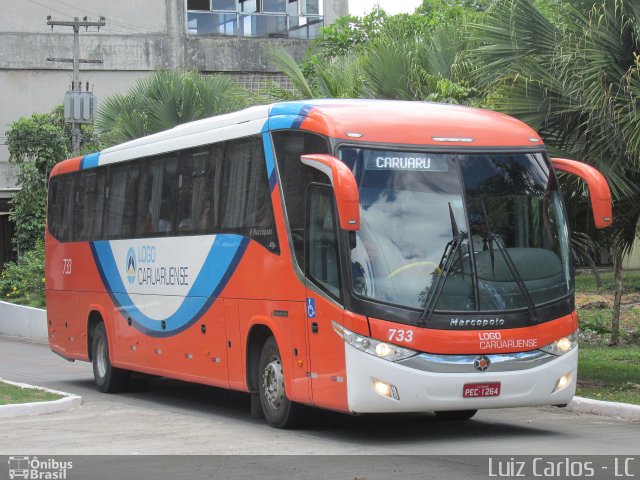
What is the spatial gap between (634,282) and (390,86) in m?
17.3

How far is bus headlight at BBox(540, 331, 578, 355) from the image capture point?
11.8 metres

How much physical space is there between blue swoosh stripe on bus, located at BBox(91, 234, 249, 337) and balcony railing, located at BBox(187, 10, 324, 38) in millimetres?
27487

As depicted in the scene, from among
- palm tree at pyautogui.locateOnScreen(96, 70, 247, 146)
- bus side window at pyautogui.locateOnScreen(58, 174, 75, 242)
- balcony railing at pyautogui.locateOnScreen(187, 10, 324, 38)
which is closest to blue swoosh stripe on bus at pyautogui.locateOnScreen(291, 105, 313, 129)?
bus side window at pyautogui.locateOnScreen(58, 174, 75, 242)

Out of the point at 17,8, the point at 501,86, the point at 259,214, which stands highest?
the point at 17,8

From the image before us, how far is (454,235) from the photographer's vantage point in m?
11.6

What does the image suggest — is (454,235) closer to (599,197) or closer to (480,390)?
(480,390)

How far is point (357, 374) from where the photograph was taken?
11.3 m

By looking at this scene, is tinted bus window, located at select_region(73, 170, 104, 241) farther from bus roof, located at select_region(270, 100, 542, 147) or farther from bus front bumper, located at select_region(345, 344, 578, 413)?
bus front bumper, located at select_region(345, 344, 578, 413)

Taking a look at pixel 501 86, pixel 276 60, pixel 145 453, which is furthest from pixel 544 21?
pixel 276 60

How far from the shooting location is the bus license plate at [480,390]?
Answer: 37.3ft

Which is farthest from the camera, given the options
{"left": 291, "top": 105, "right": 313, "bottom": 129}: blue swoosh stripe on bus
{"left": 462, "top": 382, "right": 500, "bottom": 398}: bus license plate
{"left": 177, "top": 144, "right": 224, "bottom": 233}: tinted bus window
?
{"left": 177, "top": 144, "right": 224, "bottom": 233}: tinted bus window

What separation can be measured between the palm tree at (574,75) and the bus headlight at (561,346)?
142 inches

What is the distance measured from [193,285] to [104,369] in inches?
156

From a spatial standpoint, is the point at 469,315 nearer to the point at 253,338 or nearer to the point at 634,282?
the point at 253,338
